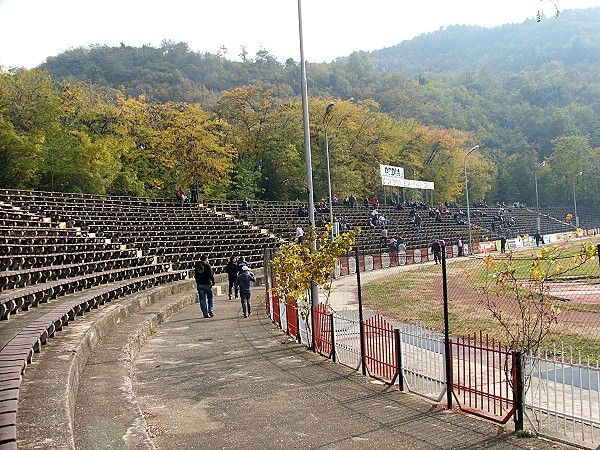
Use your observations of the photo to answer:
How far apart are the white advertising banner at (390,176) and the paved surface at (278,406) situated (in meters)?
28.0

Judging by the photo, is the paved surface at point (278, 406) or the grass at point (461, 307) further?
the grass at point (461, 307)

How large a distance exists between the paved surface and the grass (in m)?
1.99

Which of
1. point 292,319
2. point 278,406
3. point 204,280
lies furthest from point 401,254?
point 278,406

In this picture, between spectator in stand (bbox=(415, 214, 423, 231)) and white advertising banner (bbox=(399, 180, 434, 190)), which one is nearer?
white advertising banner (bbox=(399, 180, 434, 190))

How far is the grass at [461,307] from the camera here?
1434 centimetres

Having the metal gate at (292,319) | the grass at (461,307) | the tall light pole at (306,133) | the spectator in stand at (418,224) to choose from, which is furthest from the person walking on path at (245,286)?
the spectator in stand at (418,224)

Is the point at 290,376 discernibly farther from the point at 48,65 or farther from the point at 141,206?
the point at 48,65

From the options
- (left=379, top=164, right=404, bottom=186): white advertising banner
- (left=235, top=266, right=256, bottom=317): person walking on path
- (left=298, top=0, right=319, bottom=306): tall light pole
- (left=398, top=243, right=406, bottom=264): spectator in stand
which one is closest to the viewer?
(left=298, top=0, right=319, bottom=306): tall light pole

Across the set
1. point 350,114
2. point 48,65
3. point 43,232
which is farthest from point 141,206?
point 48,65

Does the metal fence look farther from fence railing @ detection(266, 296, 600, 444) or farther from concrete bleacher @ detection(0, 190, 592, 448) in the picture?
concrete bleacher @ detection(0, 190, 592, 448)

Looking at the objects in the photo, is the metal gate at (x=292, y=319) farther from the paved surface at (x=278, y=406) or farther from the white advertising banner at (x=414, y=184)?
the white advertising banner at (x=414, y=184)

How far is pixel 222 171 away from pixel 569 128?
117151 millimetres

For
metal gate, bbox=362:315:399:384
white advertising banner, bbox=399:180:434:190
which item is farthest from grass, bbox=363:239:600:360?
white advertising banner, bbox=399:180:434:190

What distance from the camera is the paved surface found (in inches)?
286
